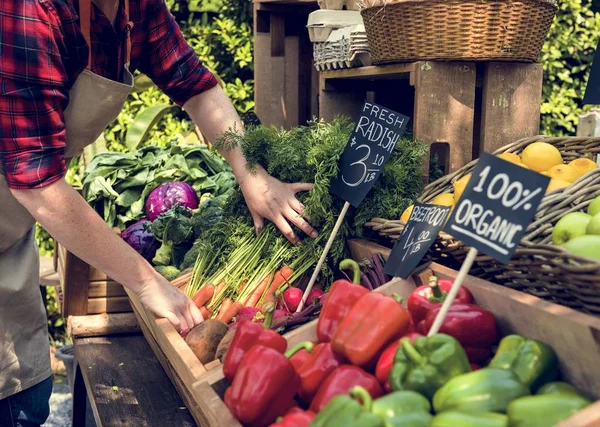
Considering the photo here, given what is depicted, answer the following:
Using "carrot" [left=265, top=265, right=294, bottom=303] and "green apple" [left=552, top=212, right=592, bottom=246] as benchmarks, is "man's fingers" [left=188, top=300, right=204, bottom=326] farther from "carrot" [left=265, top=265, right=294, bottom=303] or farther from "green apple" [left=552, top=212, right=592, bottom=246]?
"green apple" [left=552, top=212, right=592, bottom=246]

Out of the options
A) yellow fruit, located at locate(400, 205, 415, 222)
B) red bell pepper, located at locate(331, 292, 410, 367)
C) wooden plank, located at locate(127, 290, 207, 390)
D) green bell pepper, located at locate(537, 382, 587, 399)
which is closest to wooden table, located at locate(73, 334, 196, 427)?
wooden plank, located at locate(127, 290, 207, 390)

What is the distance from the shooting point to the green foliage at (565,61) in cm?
524

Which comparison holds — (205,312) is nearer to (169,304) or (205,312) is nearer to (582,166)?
(169,304)

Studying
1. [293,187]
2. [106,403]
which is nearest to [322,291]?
[293,187]

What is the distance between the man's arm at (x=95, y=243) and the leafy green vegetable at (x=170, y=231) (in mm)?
1120

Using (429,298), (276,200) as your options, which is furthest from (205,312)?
(429,298)

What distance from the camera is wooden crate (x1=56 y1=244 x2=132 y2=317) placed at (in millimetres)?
3250

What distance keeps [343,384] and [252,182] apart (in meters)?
1.24

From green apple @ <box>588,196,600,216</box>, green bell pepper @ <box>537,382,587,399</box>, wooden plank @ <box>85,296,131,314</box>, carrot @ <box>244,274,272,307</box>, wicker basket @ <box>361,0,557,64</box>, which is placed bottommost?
wooden plank @ <box>85,296,131,314</box>

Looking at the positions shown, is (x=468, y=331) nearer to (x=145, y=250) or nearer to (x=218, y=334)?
(x=218, y=334)

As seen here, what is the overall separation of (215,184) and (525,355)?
283cm

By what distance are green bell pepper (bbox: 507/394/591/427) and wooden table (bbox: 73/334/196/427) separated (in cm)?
118

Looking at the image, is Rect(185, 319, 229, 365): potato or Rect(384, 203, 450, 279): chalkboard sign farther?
Rect(185, 319, 229, 365): potato

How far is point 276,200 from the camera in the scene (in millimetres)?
2555
